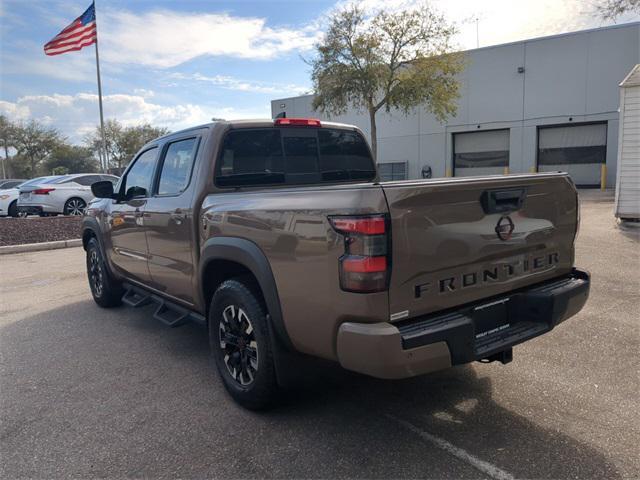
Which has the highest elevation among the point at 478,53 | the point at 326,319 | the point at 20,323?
the point at 478,53

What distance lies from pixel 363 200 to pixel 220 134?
5.91ft

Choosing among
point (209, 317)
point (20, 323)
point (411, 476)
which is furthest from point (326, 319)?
point (20, 323)

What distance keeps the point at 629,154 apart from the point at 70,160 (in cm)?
6021

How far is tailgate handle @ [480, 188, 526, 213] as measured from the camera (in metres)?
2.71

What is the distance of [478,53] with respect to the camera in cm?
2625

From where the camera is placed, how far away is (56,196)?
15.4 meters

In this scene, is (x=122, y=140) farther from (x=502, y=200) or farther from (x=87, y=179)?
(x=502, y=200)

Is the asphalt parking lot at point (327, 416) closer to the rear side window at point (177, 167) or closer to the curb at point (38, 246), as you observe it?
the rear side window at point (177, 167)

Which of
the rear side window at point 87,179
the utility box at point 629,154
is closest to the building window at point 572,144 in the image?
the utility box at point 629,154

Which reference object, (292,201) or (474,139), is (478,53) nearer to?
(474,139)

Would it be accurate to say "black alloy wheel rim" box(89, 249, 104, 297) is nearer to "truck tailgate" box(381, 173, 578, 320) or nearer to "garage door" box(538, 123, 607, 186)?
"truck tailgate" box(381, 173, 578, 320)

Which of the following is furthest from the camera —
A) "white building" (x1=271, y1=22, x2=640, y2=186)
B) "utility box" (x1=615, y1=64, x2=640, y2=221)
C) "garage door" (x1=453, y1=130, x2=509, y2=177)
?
"garage door" (x1=453, y1=130, x2=509, y2=177)

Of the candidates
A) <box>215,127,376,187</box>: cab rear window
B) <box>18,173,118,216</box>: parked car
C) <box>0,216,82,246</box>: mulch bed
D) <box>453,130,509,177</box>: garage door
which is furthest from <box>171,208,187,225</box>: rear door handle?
<box>453,130,509,177</box>: garage door

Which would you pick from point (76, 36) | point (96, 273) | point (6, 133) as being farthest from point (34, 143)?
point (96, 273)
